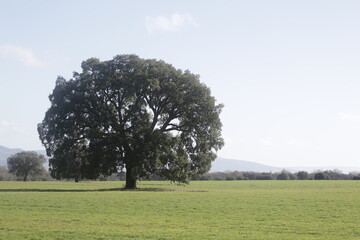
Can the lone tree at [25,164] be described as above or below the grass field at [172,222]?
above

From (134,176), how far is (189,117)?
8.98 metres

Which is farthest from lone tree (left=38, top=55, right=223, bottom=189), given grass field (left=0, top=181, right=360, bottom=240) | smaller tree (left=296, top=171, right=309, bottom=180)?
smaller tree (left=296, top=171, right=309, bottom=180)

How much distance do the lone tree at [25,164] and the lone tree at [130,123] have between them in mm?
60731

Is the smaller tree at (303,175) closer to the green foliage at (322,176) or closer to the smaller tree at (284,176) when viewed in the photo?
the smaller tree at (284,176)

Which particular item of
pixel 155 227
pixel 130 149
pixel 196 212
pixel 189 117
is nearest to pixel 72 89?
pixel 130 149

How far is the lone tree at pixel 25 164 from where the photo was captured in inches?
4070

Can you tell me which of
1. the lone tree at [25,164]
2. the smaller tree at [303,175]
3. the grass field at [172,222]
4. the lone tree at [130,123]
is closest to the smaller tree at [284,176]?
the smaller tree at [303,175]

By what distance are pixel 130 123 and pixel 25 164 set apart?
6502 cm

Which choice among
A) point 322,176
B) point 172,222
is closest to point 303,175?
point 322,176

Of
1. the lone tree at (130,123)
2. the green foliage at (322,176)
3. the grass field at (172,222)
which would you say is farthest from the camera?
the green foliage at (322,176)

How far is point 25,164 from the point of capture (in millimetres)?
103750

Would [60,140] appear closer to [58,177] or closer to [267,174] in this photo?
[58,177]

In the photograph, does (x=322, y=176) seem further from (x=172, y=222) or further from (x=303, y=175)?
(x=172, y=222)

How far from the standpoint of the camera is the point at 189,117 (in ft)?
158
